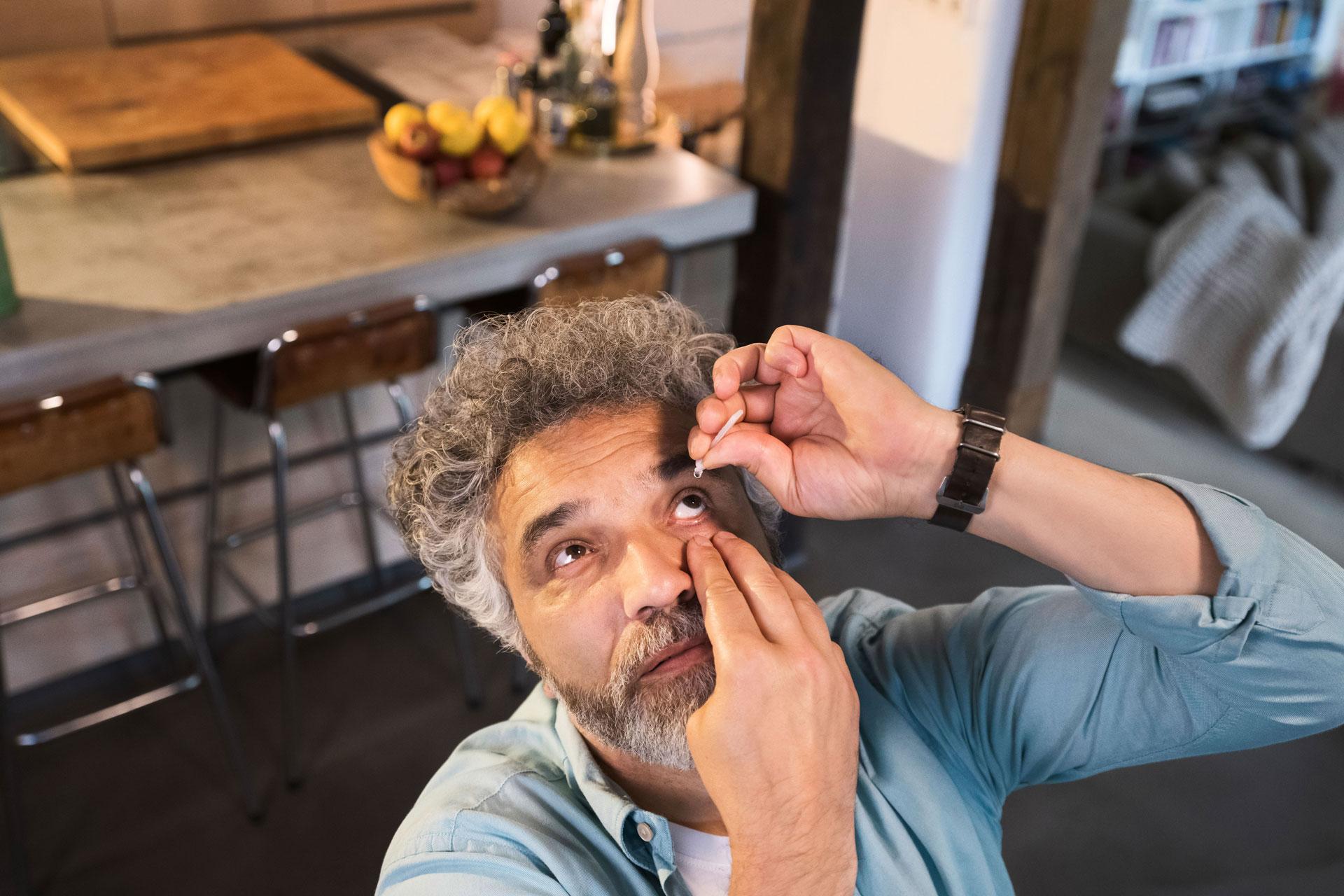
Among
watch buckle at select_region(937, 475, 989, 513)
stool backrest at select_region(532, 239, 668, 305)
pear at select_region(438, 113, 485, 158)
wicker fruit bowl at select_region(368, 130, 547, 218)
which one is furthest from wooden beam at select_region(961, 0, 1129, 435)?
watch buckle at select_region(937, 475, 989, 513)

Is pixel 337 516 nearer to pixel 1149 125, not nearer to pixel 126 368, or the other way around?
pixel 126 368

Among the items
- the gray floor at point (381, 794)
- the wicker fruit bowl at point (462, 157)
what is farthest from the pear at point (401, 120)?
the gray floor at point (381, 794)

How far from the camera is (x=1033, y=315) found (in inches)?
134

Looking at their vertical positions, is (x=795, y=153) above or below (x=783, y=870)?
above

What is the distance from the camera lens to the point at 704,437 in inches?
46.0

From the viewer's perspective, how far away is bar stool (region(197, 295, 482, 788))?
7.28 feet

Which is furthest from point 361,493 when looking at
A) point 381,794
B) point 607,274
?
point 607,274

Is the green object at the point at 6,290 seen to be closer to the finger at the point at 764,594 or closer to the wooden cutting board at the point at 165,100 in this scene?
the wooden cutting board at the point at 165,100

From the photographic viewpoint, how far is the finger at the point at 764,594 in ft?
3.34

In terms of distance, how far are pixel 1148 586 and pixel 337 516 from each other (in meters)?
2.37

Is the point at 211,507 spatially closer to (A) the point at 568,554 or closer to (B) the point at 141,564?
(B) the point at 141,564

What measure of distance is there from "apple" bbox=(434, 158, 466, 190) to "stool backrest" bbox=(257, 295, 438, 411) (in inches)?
16.0

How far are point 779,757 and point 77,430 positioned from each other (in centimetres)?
156

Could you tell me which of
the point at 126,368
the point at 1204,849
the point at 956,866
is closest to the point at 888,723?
the point at 956,866
